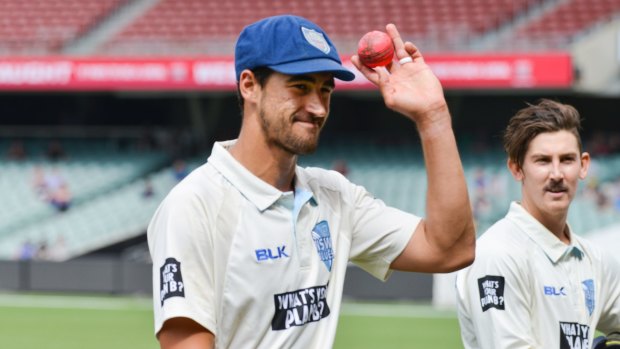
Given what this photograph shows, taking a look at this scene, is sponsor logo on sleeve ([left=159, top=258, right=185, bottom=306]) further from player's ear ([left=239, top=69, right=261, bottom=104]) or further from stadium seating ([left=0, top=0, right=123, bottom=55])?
stadium seating ([left=0, top=0, right=123, bottom=55])

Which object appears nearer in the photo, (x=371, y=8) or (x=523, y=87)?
(x=523, y=87)

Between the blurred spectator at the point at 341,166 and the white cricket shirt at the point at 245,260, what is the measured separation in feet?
65.8

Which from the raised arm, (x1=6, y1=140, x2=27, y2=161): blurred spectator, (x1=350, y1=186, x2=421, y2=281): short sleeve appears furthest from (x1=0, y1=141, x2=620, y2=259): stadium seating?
the raised arm

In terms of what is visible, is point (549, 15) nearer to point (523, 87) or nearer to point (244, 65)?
point (523, 87)

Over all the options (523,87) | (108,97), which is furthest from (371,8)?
(108,97)

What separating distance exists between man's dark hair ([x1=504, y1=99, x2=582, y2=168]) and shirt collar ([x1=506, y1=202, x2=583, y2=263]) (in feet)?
0.68

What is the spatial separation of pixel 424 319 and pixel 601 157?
302 inches

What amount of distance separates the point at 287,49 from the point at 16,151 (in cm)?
2370

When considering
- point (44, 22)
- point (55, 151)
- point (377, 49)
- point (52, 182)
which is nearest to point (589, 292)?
point (377, 49)

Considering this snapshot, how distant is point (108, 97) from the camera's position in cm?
2677

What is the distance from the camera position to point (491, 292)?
441cm

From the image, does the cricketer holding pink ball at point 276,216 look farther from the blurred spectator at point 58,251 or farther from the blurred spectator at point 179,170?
the blurred spectator at point 179,170

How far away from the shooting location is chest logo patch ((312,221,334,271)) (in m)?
3.54

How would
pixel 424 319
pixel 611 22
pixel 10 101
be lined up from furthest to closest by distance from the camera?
pixel 10 101, pixel 611 22, pixel 424 319
